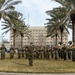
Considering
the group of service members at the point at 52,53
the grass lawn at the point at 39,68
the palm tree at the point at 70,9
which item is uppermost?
the palm tree at the point at 70,9

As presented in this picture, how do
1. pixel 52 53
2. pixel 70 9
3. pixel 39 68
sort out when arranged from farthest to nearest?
pixel 70 9 → pixel 52 53 → pixel 39 68

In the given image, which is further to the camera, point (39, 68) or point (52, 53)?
point (52, 53)

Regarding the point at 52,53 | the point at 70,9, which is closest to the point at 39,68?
the point at 52,53

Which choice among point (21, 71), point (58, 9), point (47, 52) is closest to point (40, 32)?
point (58, 9)

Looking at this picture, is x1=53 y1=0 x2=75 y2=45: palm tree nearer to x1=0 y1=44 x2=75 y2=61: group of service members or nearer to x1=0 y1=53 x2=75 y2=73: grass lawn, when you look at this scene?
x1=0 y1=44 x2=75 y2=61: group of service members

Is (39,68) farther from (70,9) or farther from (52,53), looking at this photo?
(70,9)

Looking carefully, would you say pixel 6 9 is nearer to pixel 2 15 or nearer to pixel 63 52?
pixel 2 15

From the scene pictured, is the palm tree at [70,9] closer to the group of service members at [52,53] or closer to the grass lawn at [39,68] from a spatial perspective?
the group of service members at [52,53]

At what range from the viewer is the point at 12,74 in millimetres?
18562

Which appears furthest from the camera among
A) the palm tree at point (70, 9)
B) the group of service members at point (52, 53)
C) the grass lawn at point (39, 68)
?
the palm tree at point (70, 9)

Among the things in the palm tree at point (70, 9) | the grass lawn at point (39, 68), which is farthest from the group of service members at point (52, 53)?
the palm tree at point (70, 9)

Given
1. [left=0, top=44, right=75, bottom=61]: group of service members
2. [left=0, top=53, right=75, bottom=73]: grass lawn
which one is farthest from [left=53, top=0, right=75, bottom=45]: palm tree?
[left=0, top=53, right=75, bottom=73]: grass lawn

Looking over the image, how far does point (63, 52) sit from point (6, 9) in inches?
524

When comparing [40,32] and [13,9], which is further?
[40,32]
